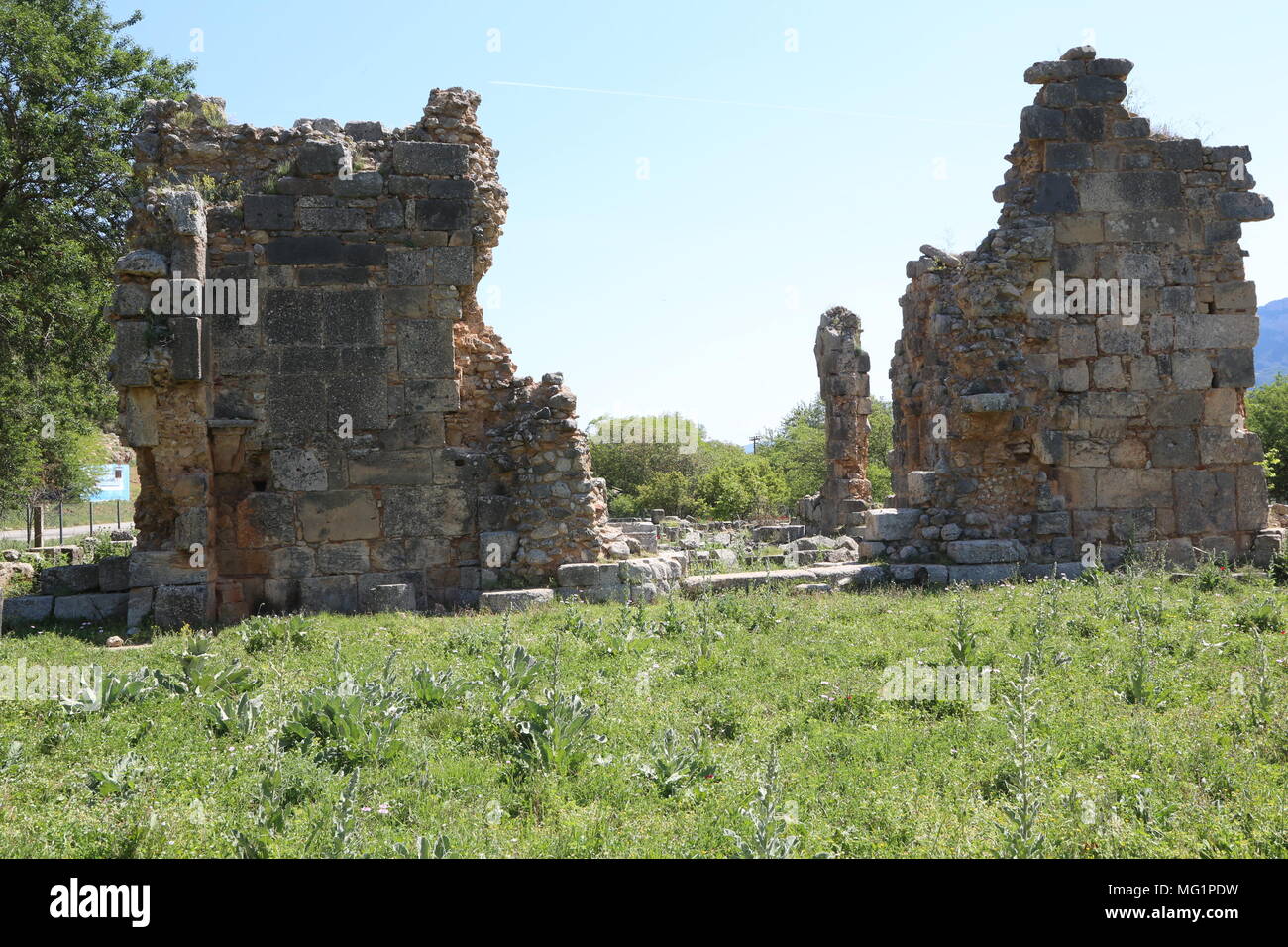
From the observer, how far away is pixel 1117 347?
11438 mm

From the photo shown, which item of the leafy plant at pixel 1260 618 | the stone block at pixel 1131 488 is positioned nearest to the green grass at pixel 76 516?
the stone block at pixel 1131 488

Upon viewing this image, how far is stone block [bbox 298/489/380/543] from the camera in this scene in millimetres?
10445

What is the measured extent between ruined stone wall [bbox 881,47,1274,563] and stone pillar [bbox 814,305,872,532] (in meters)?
8.31

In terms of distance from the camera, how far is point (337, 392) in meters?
10.5

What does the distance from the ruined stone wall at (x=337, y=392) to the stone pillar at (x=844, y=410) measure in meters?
10.3

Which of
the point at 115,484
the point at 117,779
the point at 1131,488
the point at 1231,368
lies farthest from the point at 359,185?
the point at 115,484

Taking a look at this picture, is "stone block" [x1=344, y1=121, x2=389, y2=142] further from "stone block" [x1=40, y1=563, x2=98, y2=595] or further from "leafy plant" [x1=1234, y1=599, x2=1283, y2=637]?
"leafy plant" [x1=1234, y1=599, x2=1283, y2=637]

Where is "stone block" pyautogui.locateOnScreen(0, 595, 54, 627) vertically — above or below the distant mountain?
below

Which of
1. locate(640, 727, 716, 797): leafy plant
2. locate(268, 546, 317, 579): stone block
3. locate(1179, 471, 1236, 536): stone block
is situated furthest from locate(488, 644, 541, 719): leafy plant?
locate(1179, 471, 1236, 536): stone block

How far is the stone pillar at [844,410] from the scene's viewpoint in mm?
19875

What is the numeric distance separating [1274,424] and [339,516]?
96.5 ft

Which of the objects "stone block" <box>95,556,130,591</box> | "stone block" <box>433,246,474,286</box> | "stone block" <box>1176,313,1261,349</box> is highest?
"stone block" <box>433,246,474,286</box>

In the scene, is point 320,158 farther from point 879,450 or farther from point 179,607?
point 879,450
